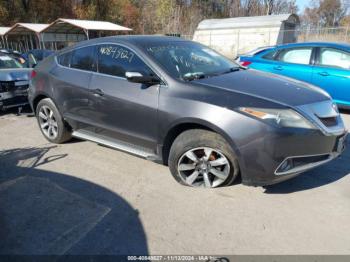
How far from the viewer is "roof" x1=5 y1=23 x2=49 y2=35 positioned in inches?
993

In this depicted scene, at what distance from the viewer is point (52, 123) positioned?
17.4ft

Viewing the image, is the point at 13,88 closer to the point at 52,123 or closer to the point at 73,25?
the point at 52,123

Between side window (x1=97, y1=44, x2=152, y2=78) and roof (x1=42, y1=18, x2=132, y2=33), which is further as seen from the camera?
roof (x1=42, y1=18, x2=132, y2=33)

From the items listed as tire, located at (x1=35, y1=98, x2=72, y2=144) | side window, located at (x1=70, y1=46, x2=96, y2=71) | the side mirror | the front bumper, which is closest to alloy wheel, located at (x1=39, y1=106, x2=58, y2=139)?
tire, located at (x1=35, y1=98, x2=72, y2=144)

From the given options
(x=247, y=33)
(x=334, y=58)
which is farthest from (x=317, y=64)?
(x=247, y=33)

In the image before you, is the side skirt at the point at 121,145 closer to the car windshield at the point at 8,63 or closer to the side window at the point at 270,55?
the car windshield at the point at 8,63

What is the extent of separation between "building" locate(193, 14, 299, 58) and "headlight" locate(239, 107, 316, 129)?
76.2ft

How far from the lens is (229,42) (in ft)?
88.6

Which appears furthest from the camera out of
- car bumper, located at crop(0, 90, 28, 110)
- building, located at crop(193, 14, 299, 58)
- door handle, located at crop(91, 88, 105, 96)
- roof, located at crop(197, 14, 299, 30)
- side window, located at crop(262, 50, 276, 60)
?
A: roof, located at crop(197, 14, 299, 30)

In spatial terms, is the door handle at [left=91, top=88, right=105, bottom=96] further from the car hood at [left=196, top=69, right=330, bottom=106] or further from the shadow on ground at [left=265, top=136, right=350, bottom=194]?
the shadow on ground at [left=265, top=136, right=350, bottom=194]

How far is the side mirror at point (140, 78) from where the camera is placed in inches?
145

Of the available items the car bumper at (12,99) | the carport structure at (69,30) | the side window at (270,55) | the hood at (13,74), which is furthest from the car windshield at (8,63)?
the carport structure at (69,30)

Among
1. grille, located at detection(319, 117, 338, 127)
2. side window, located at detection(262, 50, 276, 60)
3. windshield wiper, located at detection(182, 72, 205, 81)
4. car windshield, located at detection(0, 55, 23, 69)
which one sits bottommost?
car windshield, located at detection(0, 55, 23, 69)

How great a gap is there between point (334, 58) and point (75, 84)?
5093 mm
